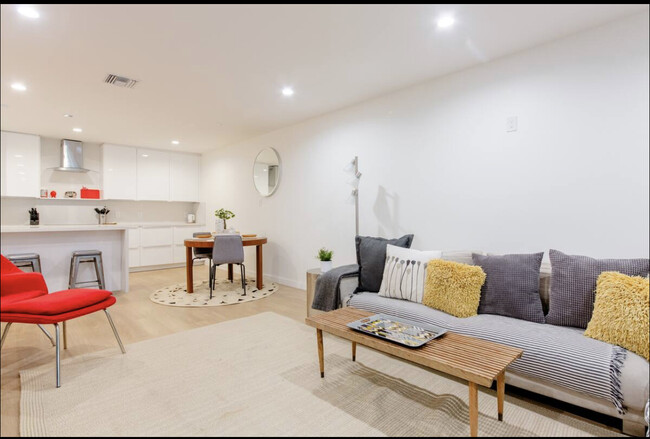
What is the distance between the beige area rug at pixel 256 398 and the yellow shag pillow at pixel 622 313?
42cm

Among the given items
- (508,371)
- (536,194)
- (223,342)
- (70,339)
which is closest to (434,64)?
(536,194)

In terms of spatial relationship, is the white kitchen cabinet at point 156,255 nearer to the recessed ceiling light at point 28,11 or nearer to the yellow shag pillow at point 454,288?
the recessed ceiling light at point 28,11

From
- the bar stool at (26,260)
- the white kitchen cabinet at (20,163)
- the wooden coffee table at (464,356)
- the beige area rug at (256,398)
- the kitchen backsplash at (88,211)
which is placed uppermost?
the white kitchen cabinet at (20,163)

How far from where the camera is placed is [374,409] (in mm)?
1600

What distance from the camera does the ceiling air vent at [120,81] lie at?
282 centimetres

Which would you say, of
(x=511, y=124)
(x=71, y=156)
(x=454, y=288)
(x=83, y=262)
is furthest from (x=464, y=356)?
(x=71, y=156)

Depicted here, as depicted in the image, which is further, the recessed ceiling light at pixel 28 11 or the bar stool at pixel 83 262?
the bar stool at pixel 83 262

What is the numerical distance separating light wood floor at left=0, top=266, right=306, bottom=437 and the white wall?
3.00ft

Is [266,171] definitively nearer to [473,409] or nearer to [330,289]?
[330,289]

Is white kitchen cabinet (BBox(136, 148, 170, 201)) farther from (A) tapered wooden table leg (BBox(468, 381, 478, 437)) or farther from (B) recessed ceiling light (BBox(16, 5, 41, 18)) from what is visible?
(A) tapered wooden table leg (BBox(468, 381, 478, 437))

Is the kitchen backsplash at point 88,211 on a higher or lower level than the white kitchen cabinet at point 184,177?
lower

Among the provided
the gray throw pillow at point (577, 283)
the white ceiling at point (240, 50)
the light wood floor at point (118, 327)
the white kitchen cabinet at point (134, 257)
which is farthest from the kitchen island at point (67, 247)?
the gray throw pillow at point (577, 283)

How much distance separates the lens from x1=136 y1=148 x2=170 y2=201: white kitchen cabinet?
582 cm

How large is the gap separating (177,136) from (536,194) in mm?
4819
